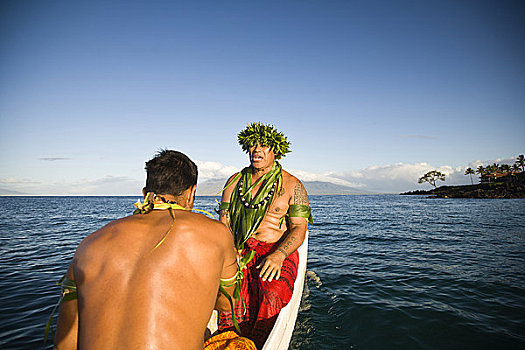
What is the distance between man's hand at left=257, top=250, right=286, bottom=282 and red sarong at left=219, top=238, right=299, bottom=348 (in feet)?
0.22

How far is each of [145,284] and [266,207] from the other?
124 inches

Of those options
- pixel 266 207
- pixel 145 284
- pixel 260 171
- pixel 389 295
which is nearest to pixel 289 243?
pixel 266 207

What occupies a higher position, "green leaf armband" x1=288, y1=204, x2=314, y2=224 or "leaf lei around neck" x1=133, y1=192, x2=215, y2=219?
"leaf lei around neck" x1=133, y1=192, x2=215, y2=219

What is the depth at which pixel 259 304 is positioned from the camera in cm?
349

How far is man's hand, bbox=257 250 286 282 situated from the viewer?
3656 mm

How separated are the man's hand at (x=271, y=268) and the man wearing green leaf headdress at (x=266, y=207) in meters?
0.04

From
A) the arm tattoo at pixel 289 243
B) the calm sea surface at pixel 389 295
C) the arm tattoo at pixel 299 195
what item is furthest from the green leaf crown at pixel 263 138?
the calm sea surface at pixel 389 295

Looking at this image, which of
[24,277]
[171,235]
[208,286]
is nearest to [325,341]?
[208,286]

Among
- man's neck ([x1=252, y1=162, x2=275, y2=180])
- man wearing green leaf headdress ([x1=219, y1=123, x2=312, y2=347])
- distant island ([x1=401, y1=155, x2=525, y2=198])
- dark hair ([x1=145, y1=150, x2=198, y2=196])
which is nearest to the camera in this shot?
dark hair ([x1=145, y1=150, x2=198, y2=196])

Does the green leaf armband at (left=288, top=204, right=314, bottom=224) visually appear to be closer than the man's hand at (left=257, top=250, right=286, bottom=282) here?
No

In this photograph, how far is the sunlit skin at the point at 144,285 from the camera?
1614 millimetres

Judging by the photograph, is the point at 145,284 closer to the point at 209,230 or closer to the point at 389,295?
the point at 209,230

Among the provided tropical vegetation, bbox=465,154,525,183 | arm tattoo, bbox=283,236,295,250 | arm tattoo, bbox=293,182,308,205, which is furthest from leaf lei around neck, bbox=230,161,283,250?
tropical vegetation, bbox=465,154,525,183

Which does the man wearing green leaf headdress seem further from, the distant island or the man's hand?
the distant island
